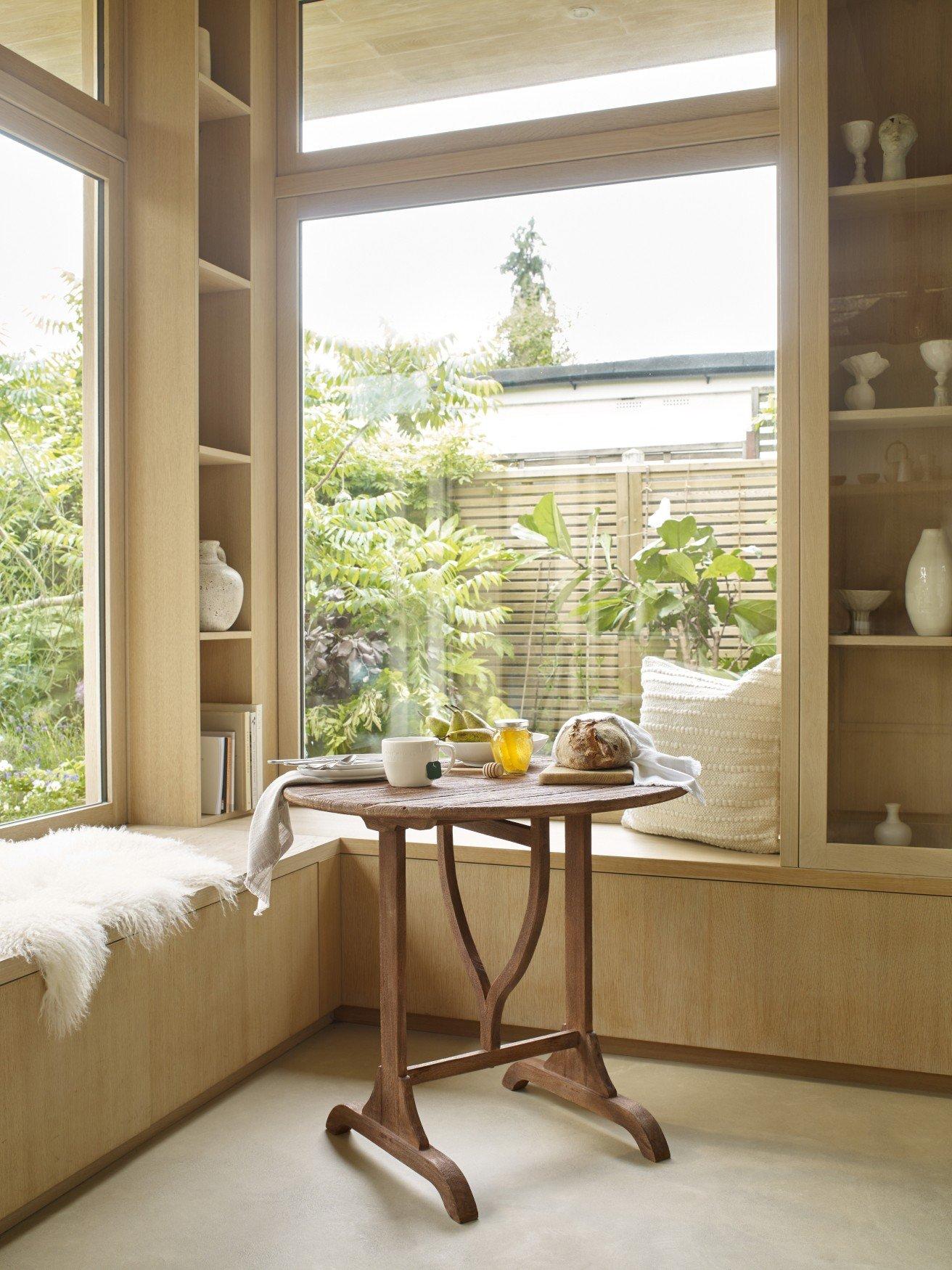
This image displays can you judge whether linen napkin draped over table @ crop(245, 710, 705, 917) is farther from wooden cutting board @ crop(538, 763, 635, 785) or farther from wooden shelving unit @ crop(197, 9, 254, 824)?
wooden shelving unit @ crop(197, 9, 254, 824)

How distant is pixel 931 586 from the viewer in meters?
2.66

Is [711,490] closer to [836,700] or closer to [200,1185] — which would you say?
[836,700]

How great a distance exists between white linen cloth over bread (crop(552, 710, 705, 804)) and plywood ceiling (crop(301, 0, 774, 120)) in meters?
1.99

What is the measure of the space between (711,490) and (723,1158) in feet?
5.71

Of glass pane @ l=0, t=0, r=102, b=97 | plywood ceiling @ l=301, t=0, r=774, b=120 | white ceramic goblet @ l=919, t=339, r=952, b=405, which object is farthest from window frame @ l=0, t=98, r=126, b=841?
white ceramic goblet @ l=919, t=339, r=952, b=405

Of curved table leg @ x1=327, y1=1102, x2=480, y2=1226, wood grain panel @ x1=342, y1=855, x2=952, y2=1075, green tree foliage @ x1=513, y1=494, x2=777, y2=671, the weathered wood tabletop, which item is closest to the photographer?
the weathered wood tabletop

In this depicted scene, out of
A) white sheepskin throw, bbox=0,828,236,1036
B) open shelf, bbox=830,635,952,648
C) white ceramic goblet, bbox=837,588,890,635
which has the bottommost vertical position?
white sheepskin throw, bbox=0,828,236,1036

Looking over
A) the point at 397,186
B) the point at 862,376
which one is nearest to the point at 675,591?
the point at 862,376

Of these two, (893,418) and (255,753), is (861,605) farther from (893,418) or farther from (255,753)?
(255,753)

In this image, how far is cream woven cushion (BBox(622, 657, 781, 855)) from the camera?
9.35ft

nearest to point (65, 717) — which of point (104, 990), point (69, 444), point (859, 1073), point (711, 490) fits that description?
point (69, 444)

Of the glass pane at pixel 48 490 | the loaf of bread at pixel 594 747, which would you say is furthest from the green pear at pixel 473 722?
the glass pane at pixel 48 490

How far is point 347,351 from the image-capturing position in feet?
11.7

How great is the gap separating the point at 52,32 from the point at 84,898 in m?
2.27
